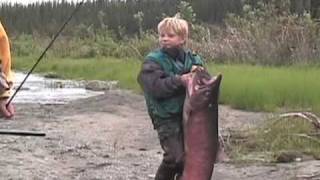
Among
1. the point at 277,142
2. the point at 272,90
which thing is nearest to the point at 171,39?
the point at 277,142

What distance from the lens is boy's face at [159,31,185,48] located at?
6.23 metres

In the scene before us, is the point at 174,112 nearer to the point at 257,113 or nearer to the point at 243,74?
the point at 257,113

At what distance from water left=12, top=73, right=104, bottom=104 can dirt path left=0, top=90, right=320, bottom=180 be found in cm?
220

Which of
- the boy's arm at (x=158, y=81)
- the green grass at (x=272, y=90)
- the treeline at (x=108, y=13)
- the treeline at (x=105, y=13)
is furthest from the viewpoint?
the treeline at (x=105, y=13)

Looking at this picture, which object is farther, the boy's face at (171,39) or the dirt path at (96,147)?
the dirt path at (96,147)

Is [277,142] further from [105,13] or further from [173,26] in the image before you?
[105,13]

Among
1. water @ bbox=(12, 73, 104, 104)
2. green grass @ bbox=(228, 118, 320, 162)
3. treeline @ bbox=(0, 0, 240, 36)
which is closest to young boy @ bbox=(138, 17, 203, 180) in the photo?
green grass @ bbox=(228, 118, 320, 162)

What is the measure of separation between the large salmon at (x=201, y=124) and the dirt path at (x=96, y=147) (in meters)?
2.80

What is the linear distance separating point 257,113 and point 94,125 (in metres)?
2.58

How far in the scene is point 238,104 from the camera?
1514 cm

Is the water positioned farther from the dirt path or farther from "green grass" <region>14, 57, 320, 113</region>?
the dirt path

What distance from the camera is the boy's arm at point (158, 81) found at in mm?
6094

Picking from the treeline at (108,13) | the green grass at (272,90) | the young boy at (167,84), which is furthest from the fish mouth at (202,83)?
the treeline at (108,13)

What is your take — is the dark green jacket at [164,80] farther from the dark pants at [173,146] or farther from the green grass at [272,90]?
the green grass at [272,90]
